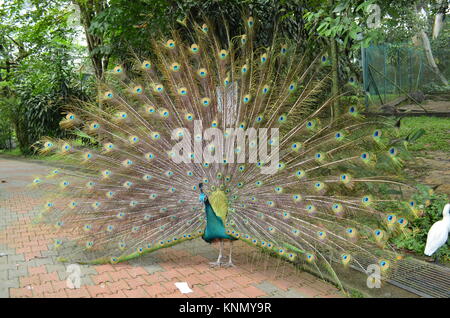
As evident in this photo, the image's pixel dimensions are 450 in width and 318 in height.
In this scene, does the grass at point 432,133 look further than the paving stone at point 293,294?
Yes

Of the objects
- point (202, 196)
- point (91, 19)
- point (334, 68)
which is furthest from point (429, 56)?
point (202, 196)

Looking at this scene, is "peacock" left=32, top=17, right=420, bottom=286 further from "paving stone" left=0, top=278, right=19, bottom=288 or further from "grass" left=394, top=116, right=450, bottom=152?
"grass" left=394, top=116, right=450, bottom=152

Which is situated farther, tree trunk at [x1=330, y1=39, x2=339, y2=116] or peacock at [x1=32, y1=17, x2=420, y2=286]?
tree trunk at [x1=330, y1=39, x2=339, y2=116]

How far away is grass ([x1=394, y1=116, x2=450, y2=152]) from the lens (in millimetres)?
8102

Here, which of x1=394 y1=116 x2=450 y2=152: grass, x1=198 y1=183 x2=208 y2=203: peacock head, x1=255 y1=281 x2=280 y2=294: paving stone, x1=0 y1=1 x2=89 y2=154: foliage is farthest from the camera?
x1=0 y1=1 x2=89 y2=154: foliage

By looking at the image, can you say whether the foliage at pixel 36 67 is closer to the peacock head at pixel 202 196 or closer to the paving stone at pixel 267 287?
the peacock head at pixel 202 196

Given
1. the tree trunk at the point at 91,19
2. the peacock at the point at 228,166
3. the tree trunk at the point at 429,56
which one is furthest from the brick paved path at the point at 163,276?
the tree trunk at the point at 429,56

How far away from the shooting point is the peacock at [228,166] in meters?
3.64

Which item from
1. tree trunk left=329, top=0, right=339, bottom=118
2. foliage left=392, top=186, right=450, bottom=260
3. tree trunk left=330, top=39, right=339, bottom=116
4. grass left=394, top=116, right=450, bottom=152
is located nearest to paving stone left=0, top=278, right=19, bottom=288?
tree trunk left=329, top=0, right=339, bottom=118

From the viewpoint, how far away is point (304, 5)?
24.0ft

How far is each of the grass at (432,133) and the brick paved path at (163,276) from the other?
4.29m

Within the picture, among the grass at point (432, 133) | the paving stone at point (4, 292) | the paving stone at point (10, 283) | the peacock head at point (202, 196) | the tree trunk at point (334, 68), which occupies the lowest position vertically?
the paving stone at point (4, 292)

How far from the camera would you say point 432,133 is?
355 inches

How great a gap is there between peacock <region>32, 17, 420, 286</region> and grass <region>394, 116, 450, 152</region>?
3641 millimetres
